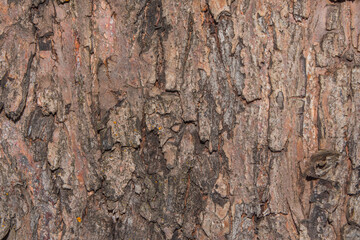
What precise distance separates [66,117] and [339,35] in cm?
143

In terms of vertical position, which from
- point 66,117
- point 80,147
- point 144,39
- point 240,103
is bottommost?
point 80,147

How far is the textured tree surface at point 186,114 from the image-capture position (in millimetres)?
1712

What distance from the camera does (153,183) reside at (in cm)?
Result: 178

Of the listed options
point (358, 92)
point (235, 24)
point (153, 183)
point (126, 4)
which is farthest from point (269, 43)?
point (153, 183)

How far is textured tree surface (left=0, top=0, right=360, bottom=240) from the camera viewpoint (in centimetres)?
171

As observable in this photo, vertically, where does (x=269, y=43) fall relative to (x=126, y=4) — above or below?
below

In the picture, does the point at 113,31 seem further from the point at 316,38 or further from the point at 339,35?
the point at 339,35

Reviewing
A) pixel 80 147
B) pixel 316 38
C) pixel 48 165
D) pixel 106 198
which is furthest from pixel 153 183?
pixel 316 38

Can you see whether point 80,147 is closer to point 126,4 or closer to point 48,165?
point 48,165

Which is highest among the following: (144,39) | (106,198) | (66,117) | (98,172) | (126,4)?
(126,4)

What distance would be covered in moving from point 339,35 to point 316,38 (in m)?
0.11

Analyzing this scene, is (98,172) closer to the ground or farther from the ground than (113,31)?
closer to the ground

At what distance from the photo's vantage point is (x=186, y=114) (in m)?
1.75

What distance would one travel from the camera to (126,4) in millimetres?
1728
